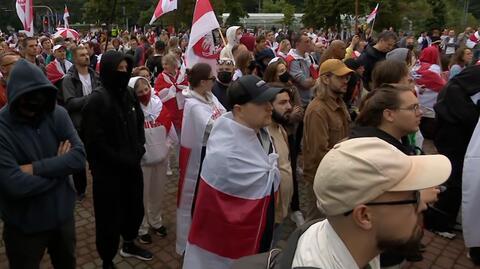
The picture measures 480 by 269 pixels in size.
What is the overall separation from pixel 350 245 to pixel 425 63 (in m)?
7.80

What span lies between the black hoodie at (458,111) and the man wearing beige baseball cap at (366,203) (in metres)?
3.65

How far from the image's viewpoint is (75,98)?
5.30 m

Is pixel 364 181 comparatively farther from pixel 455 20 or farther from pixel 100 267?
pixel 455 20

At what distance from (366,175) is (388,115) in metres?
1.74

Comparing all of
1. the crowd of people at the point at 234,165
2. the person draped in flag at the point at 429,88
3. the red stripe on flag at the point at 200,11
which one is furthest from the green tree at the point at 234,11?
the crowd of people at the point at 234,165

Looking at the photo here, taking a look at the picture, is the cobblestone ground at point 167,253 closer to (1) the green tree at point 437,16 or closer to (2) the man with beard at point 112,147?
(2) the man with beard at point 112,147

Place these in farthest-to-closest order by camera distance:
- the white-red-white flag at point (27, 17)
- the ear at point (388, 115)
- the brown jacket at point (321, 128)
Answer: the white-red-white flag at point (27, 17) < the brown jacket at point (321, 128) < the ear at point (388, 115)

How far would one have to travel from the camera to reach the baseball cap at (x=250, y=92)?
304 cm

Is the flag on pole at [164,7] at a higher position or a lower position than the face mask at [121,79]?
higher

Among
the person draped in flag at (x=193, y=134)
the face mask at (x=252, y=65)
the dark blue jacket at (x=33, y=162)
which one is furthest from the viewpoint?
the face mask at (x=252, y=65)

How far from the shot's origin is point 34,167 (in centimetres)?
277

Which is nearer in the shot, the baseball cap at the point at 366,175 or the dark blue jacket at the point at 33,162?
the baseball cap at the point at 366,175

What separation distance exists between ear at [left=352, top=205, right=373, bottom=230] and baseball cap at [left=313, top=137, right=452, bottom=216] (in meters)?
0.02

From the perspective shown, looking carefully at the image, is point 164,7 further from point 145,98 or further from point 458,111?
point 458,111
